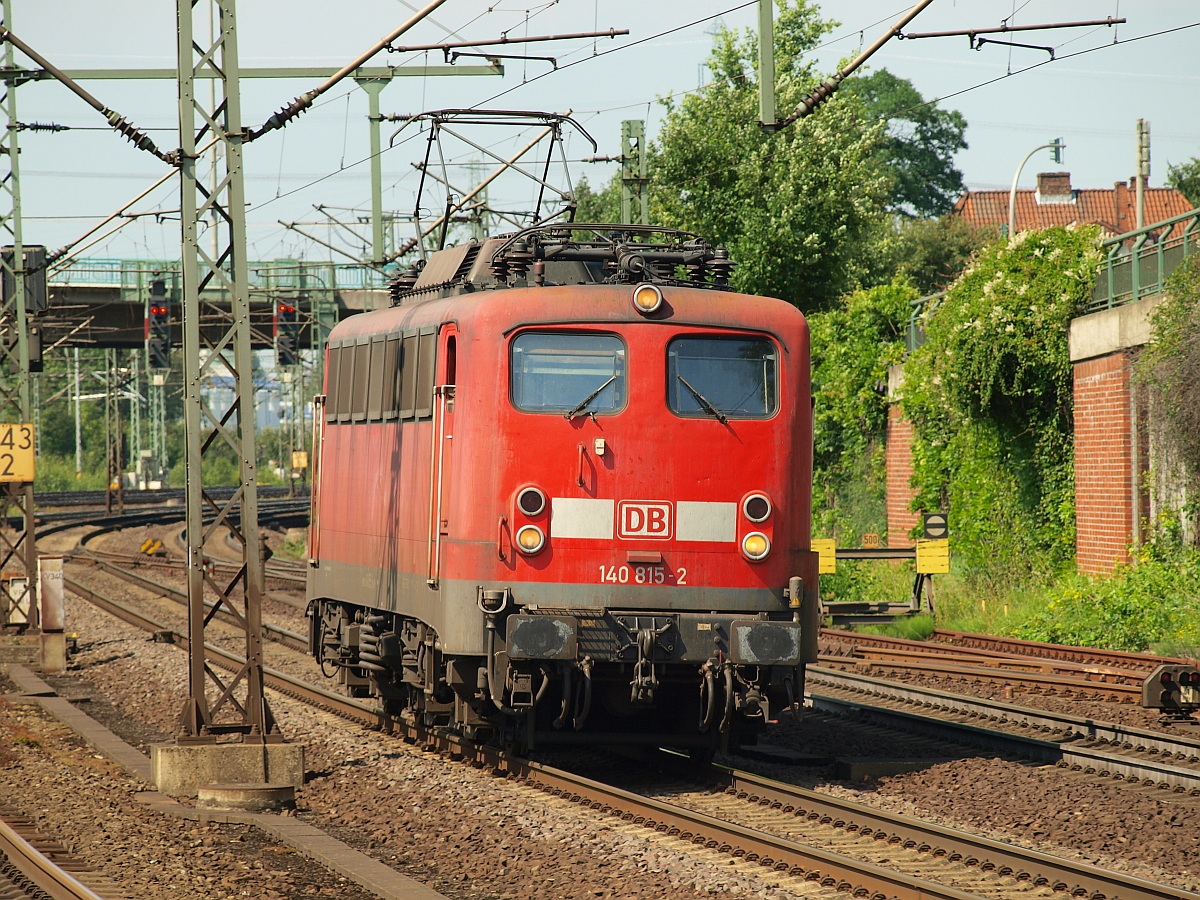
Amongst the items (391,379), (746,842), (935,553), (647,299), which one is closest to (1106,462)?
(935,553)

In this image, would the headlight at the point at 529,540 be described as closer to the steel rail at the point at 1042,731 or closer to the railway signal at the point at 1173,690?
the steel rail at the point at 1042,731

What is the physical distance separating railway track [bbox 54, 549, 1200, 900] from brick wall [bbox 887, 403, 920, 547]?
1782cm

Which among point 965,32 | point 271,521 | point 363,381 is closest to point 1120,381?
point 965,32

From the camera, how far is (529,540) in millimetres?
10820

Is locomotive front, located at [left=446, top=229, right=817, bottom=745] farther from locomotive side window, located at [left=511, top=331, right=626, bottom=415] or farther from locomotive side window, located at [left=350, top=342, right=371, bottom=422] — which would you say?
locomotive side window, located at [left=350, top=342, right=371, bottom=422]

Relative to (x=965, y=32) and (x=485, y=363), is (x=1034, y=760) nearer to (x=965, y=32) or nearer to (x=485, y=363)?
(x=485, y=363)

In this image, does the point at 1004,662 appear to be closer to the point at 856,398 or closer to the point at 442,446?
the point at 442,446

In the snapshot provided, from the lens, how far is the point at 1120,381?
2050 cm

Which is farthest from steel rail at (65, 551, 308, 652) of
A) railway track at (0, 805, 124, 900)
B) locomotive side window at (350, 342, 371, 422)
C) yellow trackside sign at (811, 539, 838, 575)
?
yellow trackside sign at (811, 539, 838, 575)

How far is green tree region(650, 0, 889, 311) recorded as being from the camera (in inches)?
1282

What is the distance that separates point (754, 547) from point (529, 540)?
1.60m

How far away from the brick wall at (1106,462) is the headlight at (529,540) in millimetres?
12010

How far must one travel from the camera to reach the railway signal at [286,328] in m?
49.1

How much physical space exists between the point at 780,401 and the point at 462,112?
5201 mm
